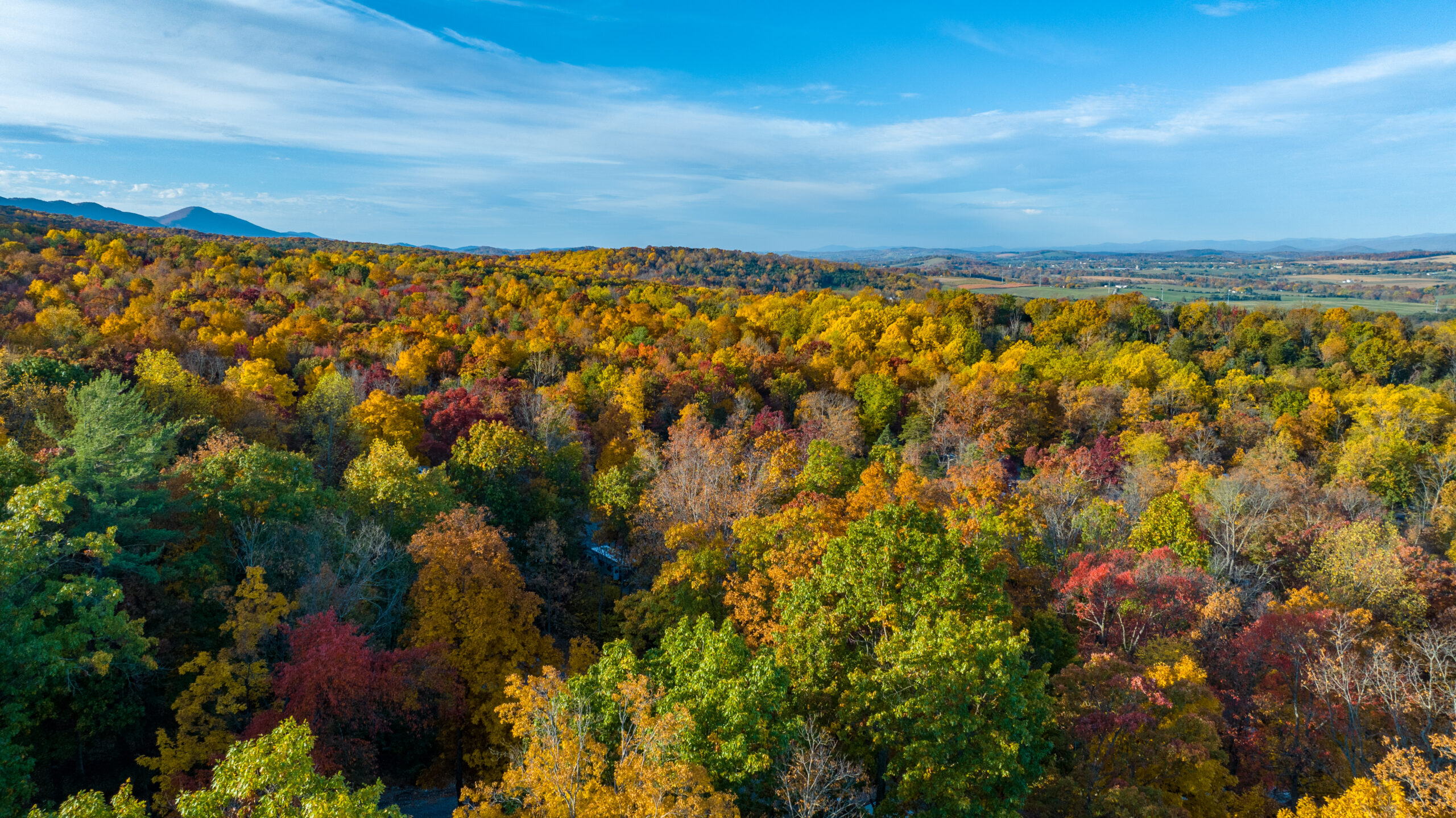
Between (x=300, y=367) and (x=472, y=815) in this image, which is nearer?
(x=472, y=815)

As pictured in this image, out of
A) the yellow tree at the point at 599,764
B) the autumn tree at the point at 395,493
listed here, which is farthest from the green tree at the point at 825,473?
the yellow tree at the point at 599,764

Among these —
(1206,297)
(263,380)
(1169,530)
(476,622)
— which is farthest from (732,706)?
(1206,297)

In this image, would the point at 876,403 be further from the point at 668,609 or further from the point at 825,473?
the point at 668,609

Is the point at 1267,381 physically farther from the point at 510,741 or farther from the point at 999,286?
the point at 999,286

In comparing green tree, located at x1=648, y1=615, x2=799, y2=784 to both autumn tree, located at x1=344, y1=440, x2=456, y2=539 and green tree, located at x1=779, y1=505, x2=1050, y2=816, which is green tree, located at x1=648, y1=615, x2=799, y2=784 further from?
autumn tree, located at x1=344, y1=440, x2=456, y2=539

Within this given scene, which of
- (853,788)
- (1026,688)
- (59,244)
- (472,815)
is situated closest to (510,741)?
(472,815)

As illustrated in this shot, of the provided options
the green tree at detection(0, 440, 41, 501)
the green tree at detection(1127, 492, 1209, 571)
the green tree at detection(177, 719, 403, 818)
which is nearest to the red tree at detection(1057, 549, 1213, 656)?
the green tree at detection(1127, 492, 1209, 571)
